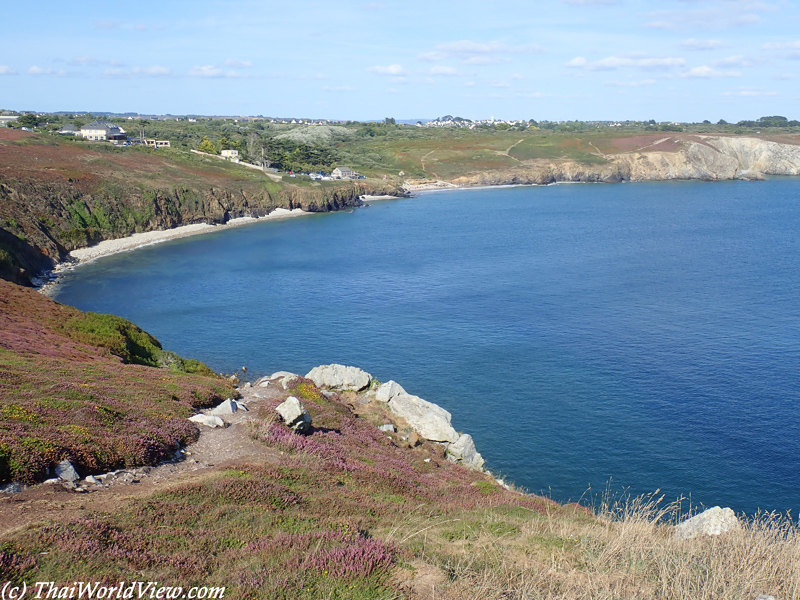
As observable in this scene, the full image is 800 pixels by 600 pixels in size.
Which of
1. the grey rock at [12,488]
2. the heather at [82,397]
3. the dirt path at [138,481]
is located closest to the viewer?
the dirt path at [138,481]

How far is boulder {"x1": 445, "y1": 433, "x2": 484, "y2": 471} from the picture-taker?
93.2 feet

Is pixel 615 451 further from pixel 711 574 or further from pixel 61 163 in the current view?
pixel 61 163

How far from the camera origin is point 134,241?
8988cm

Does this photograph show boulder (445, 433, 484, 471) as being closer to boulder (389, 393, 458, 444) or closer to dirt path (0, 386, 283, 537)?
boulder (389, 393, 458, 444)

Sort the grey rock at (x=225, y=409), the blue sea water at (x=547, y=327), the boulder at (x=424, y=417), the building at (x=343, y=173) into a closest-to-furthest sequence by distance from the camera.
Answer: the grey rock at (x=225, y=409), the boulder at (x=424, y=417), the blue sea water at (x=547, y=327), the building at (x=343, y=173)

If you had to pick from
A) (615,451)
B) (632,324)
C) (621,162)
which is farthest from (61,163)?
(621,162)

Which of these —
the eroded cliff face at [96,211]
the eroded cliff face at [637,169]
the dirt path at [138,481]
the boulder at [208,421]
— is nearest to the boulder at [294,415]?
the dirt path at [138,481]

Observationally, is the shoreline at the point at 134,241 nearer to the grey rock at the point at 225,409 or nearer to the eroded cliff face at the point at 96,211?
the eroded cliff face at the point at 96,211

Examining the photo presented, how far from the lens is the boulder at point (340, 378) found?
33.3 meters

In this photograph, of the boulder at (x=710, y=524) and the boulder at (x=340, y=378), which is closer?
the boulder at (x=710, y=524)

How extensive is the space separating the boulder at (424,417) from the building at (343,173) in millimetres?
133406

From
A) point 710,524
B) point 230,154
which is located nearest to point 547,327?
point 710,524

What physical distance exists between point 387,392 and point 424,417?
3064mm

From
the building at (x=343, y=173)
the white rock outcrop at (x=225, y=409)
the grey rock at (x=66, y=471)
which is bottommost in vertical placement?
the white rock outcrop at (x=225, y=409)
